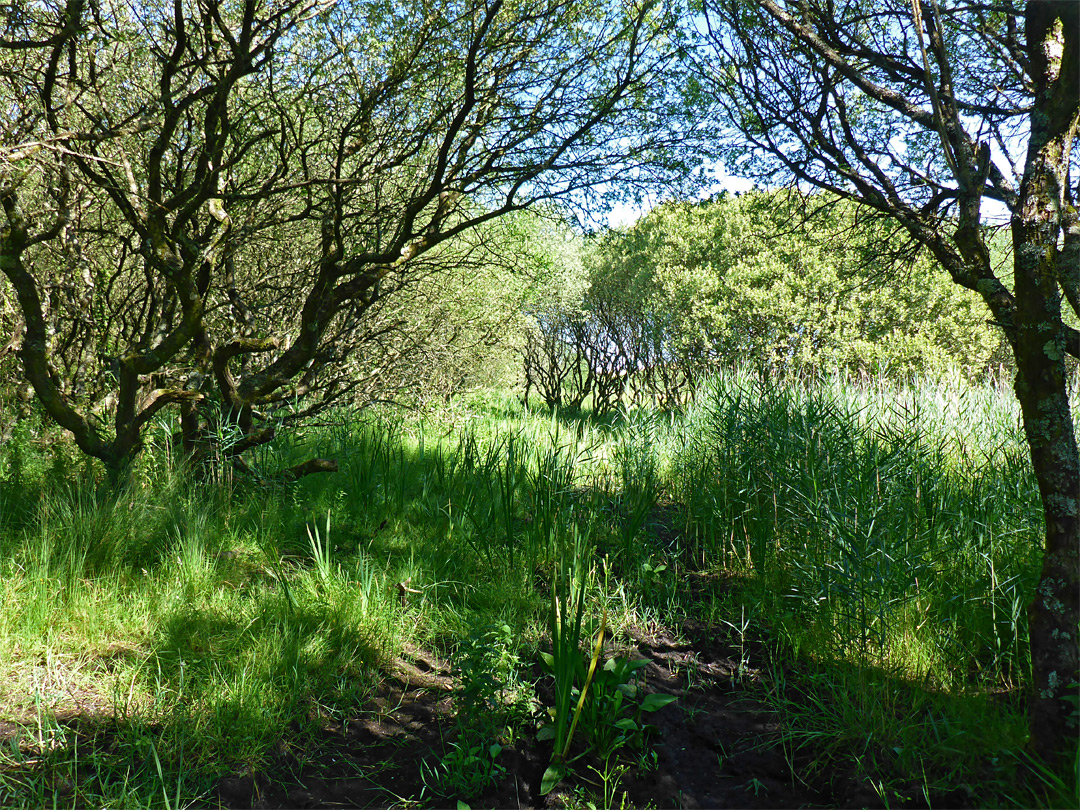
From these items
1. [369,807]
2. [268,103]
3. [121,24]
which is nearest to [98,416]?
[268,103]

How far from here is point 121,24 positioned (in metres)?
4.75

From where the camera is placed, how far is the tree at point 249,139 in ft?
12.2

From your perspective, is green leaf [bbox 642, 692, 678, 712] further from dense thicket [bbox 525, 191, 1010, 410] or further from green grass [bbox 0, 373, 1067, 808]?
dense thicket [bbox 525, 191, 1010, 410]

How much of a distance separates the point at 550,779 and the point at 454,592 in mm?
1153

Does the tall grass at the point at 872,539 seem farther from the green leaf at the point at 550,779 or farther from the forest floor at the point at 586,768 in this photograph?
the green leaf at the point at 550,779

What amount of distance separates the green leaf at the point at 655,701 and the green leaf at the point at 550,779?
1.34 feet

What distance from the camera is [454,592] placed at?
3150 mm

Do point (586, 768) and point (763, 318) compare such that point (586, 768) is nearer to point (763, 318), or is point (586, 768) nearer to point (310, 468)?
point (310, 468)

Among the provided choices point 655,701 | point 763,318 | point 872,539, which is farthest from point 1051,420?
point 763,318

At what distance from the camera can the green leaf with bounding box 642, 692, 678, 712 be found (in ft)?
7.90

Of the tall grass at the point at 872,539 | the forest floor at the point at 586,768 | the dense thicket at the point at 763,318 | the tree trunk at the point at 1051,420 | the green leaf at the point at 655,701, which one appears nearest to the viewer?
the tree trunk at the point at 1051,420

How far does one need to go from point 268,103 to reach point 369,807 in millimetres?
4548

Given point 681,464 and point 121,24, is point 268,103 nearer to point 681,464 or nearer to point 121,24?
point 121,24

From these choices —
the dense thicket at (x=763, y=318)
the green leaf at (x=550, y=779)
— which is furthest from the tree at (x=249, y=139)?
the dense thicket at (x=763, y=318)
